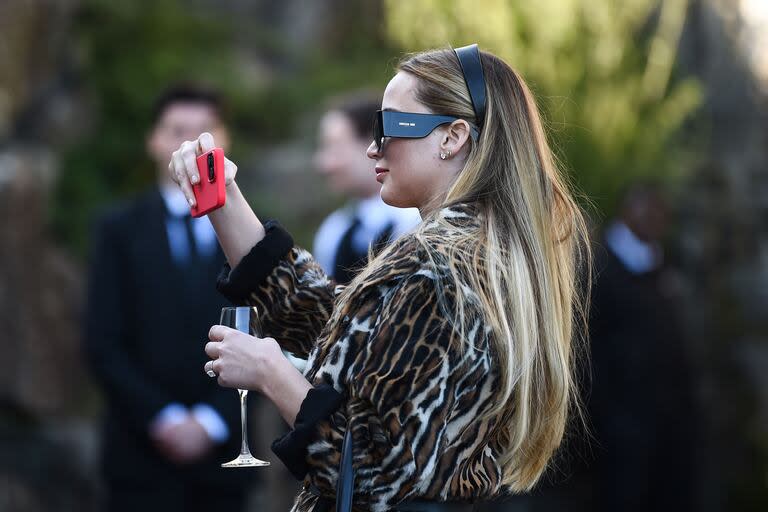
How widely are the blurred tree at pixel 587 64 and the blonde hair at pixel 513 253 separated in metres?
5.04

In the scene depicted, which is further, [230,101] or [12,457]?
[230,101]

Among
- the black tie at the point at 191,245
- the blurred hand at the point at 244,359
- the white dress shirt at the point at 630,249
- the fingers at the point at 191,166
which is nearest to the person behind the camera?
the blurred hand at the point at 244,359

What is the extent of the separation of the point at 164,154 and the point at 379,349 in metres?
2.61

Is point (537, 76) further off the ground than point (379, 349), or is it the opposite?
point (537, 76)

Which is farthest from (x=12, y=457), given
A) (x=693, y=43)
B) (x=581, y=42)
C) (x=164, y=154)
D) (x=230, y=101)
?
(x=693, y=43)

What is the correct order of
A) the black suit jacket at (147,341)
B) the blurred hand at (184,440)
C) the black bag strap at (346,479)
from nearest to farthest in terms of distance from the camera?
the black bag strap at (346,479)
the blurred hand at (184,440)
the black suit jacket at (147,341)

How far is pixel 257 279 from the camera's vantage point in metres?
2.75

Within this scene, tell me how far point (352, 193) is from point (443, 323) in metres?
2.50

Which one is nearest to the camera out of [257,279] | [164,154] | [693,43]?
[257,279]

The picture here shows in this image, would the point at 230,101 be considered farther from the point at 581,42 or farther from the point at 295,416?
the point at 295,416

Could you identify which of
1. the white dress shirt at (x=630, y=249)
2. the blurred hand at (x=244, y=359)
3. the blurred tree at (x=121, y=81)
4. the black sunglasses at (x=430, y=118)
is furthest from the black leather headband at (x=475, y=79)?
the blurred tree at (x=121, y=81)

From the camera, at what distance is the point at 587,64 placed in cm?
806

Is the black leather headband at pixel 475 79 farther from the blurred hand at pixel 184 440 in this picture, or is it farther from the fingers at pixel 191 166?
the blurred hand at pixel 184 440

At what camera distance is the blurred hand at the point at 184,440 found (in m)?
4.29
